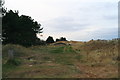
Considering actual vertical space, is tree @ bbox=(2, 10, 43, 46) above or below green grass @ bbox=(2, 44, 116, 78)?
above

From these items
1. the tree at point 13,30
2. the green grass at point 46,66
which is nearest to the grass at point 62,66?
the green grass at point 46,66

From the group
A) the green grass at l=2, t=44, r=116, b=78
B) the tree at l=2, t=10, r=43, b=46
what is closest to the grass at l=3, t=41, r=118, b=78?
the green grass at l=2, t=44, r=116, b=78

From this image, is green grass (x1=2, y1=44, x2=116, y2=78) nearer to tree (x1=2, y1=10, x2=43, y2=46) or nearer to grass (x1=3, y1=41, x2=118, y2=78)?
grass (x1=3, y1=41, x2=118, y2=78)

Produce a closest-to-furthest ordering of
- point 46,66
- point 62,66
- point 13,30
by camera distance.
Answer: point 46,66, point 62,66, point 13,30

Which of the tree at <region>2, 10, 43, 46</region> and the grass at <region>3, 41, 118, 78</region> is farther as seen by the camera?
the tree at <region>2, 10, 43, 46</region>

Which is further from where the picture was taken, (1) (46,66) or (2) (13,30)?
(2) (13,30)

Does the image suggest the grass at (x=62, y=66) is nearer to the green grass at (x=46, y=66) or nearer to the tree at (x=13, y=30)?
the green grass at (x=46, y=66)

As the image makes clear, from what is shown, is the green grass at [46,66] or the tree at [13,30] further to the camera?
the tree at [13,30]

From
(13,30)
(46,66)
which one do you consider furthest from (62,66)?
(13,30)

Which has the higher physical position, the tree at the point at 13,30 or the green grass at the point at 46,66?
the tree at the point at 13,30

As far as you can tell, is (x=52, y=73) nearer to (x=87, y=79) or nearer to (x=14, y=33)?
(x=87, y=79)

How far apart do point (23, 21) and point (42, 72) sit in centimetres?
2636

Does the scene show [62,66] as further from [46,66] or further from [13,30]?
[13,30]

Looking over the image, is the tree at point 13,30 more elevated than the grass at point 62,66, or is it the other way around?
the tree at point 13,30
